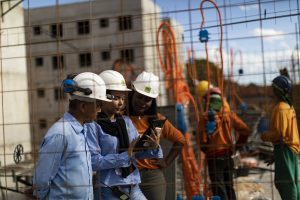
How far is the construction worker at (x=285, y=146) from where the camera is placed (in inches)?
183

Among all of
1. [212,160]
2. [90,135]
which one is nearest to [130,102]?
[90,135]

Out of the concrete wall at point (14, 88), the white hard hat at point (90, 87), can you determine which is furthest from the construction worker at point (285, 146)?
the concrete wall at point (14, 88)

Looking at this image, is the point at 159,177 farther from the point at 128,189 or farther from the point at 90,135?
the point at 90,135

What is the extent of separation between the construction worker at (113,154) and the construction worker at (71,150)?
0.19 metres

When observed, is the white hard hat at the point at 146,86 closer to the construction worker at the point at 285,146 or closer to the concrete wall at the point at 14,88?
the construction worker at the point at 285,146

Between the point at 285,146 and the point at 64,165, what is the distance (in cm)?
248

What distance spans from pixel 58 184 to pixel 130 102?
142 centimetres

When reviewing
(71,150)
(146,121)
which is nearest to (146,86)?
(146,121)

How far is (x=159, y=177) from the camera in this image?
13.9ft

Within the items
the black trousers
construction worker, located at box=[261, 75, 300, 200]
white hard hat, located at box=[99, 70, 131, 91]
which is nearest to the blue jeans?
white hard hat, located at box=[99, 70, 131, 91]

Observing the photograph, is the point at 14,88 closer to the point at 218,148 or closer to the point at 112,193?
the point at 218,148

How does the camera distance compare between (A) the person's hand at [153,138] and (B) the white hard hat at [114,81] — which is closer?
(A) the person's hand at [153,138]

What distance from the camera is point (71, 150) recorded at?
303cm

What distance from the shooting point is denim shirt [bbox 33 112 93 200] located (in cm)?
293
